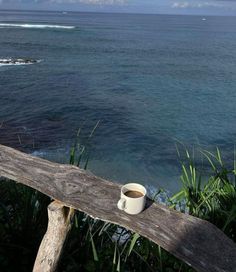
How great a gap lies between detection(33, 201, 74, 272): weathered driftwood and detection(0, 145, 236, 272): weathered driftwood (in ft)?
0.45

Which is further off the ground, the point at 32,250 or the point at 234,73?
the point at 32,250

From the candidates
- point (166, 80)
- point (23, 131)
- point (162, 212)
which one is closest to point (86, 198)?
point (162, 212)

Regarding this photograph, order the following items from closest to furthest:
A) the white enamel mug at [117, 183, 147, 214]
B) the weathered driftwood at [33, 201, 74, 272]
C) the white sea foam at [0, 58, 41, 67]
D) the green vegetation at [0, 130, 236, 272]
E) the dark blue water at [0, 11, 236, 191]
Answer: the white enamel mug at [117, 183, 147, 214] < the weathered driftwood at [33, 201, 74, 272] < the green vegetation at [0, 130, 236, 272] < the dark blue water at [0, 11, 236, 191] < the white sea foam at [0, 58, 41, 67]

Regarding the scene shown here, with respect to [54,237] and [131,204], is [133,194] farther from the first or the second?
[54,237]

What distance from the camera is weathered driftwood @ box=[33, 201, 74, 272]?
1.88 meters

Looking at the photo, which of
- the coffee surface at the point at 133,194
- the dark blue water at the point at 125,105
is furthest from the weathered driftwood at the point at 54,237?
the dark blue water at the point at 125,105

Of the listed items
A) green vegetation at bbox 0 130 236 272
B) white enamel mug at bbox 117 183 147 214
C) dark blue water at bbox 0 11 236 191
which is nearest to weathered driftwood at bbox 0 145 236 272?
white enamel mug at bbox 117 183 147 214

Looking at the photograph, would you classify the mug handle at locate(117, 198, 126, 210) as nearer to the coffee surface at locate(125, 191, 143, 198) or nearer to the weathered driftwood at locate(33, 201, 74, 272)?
the coffee surface at locate(125, 191, 143, 198)

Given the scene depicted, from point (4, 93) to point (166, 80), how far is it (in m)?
10.3

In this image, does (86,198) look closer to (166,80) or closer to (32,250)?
(32,250)

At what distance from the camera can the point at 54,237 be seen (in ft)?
6.46

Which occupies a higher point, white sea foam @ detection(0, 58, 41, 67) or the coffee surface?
the coffee surface

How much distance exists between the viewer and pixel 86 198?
1716mm

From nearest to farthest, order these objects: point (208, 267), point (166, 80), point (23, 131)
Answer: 1. point (208, 267)
2. point (23, 131)
3. point (166, 80)
